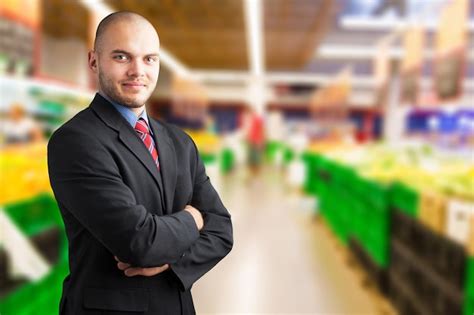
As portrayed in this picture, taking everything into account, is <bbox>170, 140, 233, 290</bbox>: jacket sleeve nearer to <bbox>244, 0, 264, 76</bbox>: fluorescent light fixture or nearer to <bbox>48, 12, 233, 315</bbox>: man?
<bbox>48, 12, 233, 315</bbox>: man

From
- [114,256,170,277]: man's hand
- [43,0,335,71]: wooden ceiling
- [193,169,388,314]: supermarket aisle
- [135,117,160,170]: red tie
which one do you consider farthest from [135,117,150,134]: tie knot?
[43,0,335,71]: wooden ceiling

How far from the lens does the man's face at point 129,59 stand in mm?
353

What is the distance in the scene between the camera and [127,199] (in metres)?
0.39

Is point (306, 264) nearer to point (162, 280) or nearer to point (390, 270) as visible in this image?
point (390, 270)

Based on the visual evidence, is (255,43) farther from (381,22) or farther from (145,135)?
(381,22)

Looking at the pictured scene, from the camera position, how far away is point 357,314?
4238mm

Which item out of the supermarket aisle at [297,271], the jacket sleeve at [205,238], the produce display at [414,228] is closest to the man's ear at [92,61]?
the jacket sleeve at [205,238]

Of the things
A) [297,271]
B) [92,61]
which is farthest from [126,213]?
[297,271]

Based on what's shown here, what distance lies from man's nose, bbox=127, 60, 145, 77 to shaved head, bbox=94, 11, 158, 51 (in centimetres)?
3

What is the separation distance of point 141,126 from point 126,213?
68 millimetres

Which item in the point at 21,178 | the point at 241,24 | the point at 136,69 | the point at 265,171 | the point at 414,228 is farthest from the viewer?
the point at 241,24

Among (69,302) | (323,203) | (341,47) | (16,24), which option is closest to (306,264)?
(323,203)

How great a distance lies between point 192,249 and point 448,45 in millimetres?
6342

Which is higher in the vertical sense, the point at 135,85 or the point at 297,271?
the point at 135,85
